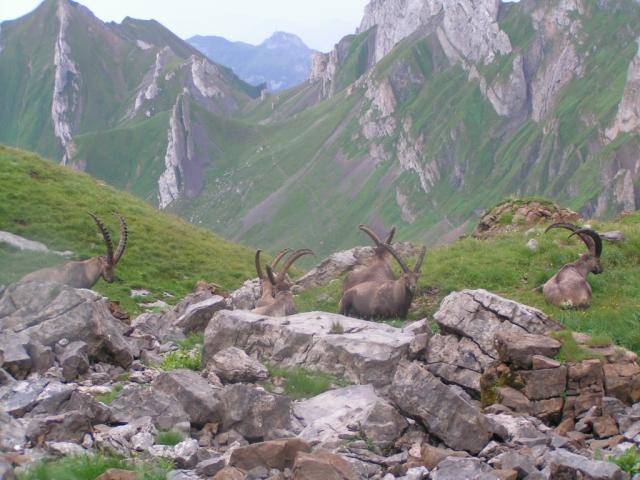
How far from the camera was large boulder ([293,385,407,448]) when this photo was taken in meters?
13.6

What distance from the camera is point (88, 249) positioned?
127 ft

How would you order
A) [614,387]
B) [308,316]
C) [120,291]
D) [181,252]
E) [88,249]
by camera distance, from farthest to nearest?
[181,252] → [88,249] → [120,291] → [308,316] → [614,387]

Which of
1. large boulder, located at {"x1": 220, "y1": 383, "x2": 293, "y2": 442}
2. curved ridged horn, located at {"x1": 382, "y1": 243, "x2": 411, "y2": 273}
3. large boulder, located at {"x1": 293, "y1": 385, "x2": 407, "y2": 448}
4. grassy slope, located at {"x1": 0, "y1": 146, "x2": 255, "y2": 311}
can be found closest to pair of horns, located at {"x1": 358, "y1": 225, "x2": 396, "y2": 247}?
curved ridged horn, located at {"x1": 382, "y1": 243, "x2": 411, "y2": 273}

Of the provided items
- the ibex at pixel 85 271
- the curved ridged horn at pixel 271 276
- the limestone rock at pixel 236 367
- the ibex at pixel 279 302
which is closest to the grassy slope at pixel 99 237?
the ibex at pixel 85 271

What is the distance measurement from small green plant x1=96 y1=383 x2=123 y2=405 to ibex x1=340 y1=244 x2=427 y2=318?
404 inches

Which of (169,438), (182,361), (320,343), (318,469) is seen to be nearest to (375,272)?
(320,343)

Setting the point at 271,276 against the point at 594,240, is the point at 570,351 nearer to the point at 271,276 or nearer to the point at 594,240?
the point at 594,240

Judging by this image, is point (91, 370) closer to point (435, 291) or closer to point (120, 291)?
point (435, 291)

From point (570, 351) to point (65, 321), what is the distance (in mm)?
10868

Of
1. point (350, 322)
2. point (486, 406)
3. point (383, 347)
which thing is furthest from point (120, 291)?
point (486, 406)

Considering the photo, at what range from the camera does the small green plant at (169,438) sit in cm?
1288

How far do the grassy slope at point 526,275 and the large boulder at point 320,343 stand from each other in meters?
5.09

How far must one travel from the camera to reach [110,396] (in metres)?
15.7

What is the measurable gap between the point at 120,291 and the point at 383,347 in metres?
19.6
